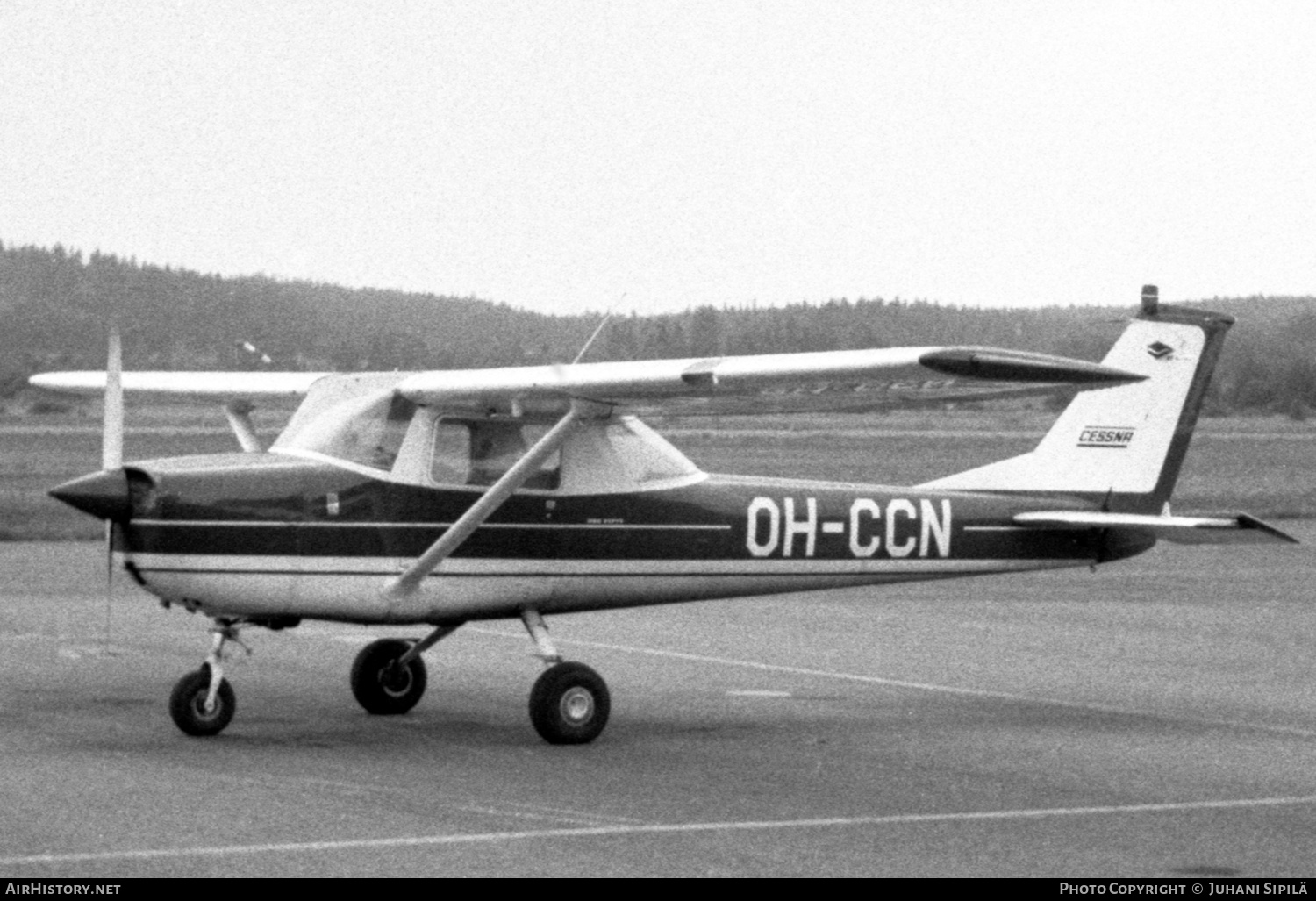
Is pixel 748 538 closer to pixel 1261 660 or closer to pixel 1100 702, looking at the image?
pixel 1100 702

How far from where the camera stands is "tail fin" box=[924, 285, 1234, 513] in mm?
14109

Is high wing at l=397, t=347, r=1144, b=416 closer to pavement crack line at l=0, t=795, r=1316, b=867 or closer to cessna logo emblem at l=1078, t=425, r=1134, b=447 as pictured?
pavement crack line at l=0, t=795, r=1316, b=867

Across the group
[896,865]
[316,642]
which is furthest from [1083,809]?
[316,642]

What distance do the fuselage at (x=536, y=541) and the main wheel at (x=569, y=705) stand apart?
672 mm

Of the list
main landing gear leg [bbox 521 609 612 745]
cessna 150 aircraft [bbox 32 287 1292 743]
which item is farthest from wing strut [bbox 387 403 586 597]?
main landing gear leg [bbox 521 609 612 745]

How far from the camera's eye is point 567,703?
1172 centimetres

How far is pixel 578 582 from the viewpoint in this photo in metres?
12.4

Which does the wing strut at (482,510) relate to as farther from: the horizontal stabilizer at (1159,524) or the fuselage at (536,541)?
the horizontal stabilizer at (1159,524)

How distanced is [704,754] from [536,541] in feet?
5.44

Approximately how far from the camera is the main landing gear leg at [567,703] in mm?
11656

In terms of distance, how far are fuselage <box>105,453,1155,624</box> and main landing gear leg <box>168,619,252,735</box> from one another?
21cm

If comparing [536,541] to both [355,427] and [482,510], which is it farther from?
[355,427]

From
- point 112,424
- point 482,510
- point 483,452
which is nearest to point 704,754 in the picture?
point 482,510

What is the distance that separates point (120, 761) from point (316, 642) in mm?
6657
